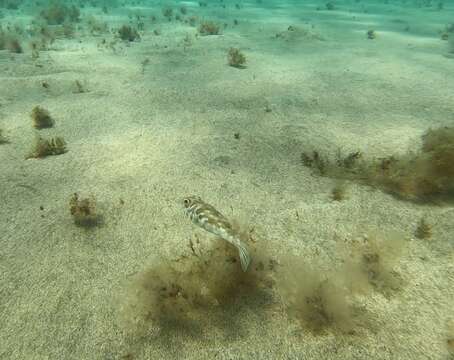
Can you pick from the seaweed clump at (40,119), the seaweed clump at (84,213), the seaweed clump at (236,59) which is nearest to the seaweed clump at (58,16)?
the seaweed clump at (236,59)

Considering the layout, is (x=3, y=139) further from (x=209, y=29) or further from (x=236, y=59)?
(x=209, y=29)

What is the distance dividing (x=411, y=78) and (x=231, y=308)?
434 inches

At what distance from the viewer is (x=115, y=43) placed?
15500mm

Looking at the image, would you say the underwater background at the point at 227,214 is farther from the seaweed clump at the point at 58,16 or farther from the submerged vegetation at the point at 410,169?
the seaweed clump at the point at 58,16

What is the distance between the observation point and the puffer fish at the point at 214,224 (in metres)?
3.67

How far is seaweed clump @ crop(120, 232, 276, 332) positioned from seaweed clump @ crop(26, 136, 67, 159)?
4.16m

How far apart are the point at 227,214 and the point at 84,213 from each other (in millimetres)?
2400

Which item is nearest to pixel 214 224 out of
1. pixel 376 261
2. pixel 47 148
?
pixel 376 261

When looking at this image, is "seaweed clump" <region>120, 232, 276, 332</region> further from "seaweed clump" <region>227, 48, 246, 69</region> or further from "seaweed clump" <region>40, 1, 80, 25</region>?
"seaweed clump" <region>40, 1, 80, 25</region>

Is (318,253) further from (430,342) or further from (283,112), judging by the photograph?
(283,112)

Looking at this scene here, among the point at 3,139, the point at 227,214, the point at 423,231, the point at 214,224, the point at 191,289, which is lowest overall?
the point at 3,139

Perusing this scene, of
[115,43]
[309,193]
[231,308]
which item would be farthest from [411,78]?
[115,43]

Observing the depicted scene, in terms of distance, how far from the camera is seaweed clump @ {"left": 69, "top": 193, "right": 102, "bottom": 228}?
528cm

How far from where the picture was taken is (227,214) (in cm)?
538
